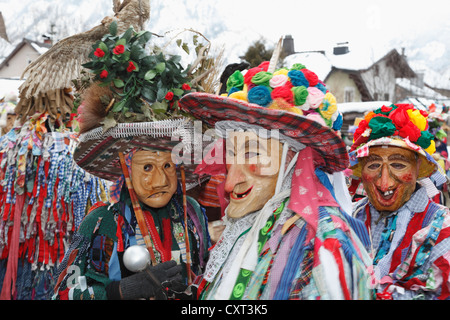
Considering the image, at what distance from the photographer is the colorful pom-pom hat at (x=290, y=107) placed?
216cm

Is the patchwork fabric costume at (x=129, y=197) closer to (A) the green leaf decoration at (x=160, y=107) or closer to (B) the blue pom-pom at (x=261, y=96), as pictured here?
(A) the green leaf decoration at (x=160, y=107)

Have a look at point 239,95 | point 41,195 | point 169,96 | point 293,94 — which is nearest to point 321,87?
point 293,94

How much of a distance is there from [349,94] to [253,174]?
872 inches

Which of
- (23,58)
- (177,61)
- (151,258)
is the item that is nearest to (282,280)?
(151,258)

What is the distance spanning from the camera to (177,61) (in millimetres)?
3035

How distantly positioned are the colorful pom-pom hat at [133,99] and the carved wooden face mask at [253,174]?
1.92ft

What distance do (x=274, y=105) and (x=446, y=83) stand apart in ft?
127

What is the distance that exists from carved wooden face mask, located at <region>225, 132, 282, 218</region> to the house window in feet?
71.2

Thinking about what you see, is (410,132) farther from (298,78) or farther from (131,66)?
(131,66)

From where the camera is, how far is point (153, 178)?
118 inches

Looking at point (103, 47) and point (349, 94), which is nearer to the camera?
point (103, 47)

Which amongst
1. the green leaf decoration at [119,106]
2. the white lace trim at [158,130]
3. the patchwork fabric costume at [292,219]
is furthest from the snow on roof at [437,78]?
the patchwork fabric costume at [292,219]

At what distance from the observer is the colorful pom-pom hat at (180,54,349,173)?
2.16 m
